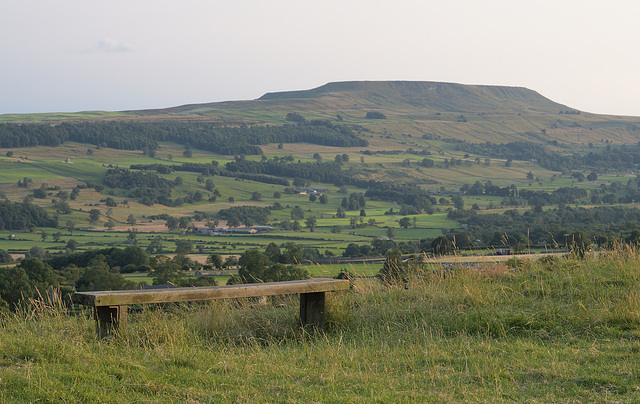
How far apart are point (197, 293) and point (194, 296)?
0.05 m

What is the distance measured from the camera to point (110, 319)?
6492 millimetres

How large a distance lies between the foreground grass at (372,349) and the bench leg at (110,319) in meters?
0.13

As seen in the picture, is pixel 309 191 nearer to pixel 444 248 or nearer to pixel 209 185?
pixel 209 185

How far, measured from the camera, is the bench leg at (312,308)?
24.8 feet

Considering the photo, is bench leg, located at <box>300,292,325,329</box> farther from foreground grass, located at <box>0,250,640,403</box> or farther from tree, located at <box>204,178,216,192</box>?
tree, located at <box>204,178,216,192</box>

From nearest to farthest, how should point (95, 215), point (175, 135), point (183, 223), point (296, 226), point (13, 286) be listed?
point (13, 286) < point (296, 226) < point (183, 223) < point (95, 215) < point (175, 135)

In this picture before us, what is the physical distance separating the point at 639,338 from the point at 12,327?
627 cm

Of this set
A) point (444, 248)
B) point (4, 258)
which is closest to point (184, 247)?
point (4, 258)

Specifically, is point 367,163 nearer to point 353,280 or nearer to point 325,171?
point 325,171

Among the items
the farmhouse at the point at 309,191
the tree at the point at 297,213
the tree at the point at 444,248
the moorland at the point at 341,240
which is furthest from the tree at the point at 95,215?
the tree at the point at 444,248

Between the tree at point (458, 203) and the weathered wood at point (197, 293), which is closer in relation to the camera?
the weathered wood at point (197, 293)

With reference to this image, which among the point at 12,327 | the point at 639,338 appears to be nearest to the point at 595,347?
the point at 639,338

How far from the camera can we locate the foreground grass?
15.9ft

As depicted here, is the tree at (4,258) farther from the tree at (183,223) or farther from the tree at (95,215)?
the tree at (95,215)
